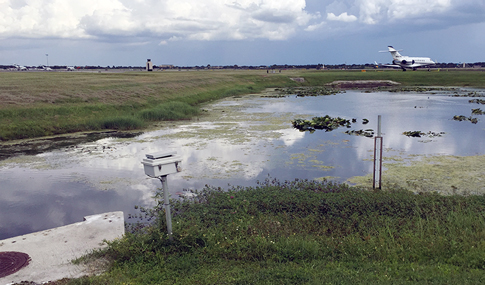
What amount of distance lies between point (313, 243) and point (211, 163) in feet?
30.6

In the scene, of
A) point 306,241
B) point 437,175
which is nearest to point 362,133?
point 437,175

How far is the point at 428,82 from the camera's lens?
245 feet

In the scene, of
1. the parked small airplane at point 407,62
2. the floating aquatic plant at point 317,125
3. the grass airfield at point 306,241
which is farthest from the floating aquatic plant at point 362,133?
the parked small airplane at point 407,62

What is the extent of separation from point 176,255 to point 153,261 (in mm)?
427

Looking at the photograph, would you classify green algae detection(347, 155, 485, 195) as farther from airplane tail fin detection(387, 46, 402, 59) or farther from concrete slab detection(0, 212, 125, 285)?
airplane tail fin detection(387, 46, 402, 59)

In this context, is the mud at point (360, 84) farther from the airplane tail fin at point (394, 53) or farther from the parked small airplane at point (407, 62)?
the airplane tail fin at point (394, 53)

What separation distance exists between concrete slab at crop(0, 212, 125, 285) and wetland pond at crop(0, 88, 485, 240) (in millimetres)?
1397

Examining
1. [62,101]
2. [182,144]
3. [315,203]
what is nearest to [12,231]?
[315,203]

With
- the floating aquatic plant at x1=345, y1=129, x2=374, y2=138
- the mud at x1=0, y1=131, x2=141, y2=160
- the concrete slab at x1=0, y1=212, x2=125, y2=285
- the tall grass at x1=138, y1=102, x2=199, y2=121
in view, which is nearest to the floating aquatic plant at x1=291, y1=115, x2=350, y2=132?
the floating aquatic plant at x1=345, y1=129, x2=374, y2=138

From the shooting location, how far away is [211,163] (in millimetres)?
16203

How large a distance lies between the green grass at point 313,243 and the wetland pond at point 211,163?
3121 mm

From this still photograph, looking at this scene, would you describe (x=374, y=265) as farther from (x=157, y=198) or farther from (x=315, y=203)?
(x=157, y=198)

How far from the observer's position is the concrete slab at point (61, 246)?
22.3ft

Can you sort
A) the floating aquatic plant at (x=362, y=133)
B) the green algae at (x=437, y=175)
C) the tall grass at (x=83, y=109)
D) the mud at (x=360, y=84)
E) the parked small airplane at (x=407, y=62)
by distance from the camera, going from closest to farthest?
the green algae at (x=437, y=175)
the floating aquatic plant at (x=362, y=133)
the tall grass at (x=83, y=109)
the mud at (x=360, y=84)
the parked small airplane at (x=407, y=62)
